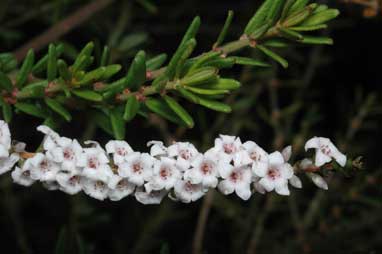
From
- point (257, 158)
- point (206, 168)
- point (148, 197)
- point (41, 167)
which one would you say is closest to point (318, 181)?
point (257, 158)

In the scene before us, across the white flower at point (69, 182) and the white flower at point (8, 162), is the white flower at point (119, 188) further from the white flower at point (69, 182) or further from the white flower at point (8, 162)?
the white flower at point (8, 162)

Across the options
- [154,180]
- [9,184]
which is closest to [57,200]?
[9,184]

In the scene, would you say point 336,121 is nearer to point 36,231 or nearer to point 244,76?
point 244,76

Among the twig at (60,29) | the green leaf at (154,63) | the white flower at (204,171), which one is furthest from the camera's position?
the twig at (60,29)

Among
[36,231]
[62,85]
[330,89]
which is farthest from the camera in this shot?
[330,89]

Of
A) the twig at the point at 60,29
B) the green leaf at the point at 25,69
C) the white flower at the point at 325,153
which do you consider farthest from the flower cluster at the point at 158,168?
the twig at the point at 60,29

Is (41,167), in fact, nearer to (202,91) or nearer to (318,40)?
(202,91)
